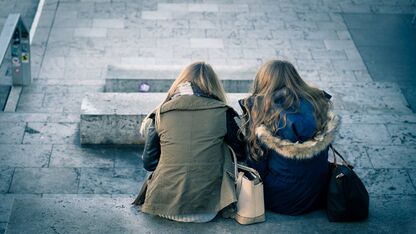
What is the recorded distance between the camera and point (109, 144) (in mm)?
7699

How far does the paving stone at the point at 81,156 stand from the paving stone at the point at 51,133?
15 centimetres

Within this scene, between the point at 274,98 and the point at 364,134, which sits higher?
the point at 274,98

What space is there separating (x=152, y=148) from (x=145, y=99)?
2.27 meters

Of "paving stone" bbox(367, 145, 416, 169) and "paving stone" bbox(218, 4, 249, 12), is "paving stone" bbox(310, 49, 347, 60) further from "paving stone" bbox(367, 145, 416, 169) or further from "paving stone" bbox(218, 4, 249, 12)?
"paving stone" bbox(367, 145, 416, 169)

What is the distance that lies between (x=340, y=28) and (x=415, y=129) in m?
5.33

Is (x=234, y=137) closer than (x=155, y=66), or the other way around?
(x=234, y=137)

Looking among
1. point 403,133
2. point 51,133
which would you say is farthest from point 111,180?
point 403,133

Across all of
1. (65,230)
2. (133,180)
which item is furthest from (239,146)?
(133,180)

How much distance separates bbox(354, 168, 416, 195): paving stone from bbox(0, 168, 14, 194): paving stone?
357 centimetres

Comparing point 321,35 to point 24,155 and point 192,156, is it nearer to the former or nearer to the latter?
point 24,155

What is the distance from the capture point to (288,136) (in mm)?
5297

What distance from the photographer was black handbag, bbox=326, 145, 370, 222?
5352 millimetres

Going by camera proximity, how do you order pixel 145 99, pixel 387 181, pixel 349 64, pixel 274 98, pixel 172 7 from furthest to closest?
pixel 172 7
pixel 349 64
pixel 145 99
pixel 387 181
pixel 274 98

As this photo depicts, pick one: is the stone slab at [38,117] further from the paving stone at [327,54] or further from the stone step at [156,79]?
the paving stone at [327,54]
